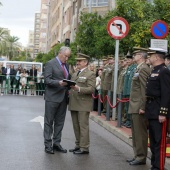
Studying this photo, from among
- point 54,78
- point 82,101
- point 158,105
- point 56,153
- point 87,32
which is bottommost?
point 56,153

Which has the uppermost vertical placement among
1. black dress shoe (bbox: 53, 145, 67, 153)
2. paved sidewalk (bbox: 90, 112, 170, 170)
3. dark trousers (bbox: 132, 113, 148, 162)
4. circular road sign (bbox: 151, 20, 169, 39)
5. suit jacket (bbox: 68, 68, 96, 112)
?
circular road sign (bbox: 151, 20, 169, 39)

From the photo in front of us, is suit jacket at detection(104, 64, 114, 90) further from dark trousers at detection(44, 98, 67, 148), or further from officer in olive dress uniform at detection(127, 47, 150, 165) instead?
officer in olive dress uniform at detection(127, 47, 150, 165)

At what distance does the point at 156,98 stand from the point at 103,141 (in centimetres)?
421

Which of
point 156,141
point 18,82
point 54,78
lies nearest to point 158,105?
point 156,141

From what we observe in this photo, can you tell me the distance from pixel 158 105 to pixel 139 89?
41.5 inches

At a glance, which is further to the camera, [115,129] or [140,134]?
[115,129]

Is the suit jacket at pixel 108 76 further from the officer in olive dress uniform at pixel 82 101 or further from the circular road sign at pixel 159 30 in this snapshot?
the officer in olive dress uniform at pixel 82 101

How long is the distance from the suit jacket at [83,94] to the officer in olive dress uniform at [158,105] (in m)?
2.01

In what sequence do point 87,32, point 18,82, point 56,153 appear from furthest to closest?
point 18,82
point 87,32
point 56,153

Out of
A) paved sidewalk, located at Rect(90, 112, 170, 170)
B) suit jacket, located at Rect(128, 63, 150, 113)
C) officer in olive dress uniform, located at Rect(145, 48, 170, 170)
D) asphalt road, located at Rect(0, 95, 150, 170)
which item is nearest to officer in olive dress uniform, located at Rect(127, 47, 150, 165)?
suit jacket, located at Rect(128, 63, 150, 113)

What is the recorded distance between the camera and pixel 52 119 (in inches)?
407

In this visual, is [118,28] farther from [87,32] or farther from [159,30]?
[87,32]

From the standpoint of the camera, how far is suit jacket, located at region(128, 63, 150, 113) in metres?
9.16

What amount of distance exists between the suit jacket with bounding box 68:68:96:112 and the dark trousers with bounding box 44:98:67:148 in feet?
0.74
